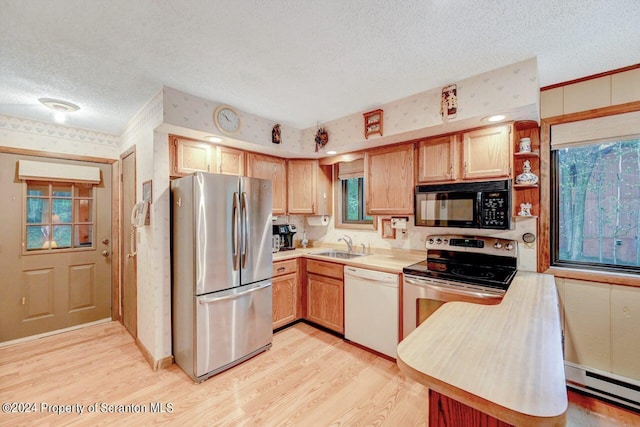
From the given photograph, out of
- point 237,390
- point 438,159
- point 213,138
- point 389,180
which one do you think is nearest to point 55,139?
point 213,138

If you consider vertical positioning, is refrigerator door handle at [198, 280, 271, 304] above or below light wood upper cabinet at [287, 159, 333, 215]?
below

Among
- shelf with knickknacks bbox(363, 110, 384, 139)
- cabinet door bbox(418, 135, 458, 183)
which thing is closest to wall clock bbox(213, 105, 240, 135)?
shelf with knickknacks bbox(363, 110, 384, 139)

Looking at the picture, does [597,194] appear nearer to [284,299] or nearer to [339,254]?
[339,254]

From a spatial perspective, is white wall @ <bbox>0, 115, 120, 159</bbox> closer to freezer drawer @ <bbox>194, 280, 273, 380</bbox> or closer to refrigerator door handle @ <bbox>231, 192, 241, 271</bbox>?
refrigerator door handle @ <bbox>231, 192, 241, 271</bbox>

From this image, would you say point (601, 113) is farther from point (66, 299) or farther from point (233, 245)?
point (66, 299)

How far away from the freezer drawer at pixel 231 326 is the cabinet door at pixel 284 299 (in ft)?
0.94

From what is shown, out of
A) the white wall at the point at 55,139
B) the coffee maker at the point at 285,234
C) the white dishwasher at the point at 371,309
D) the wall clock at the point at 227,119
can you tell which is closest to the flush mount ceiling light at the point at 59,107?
the white wall at the point at 55,139

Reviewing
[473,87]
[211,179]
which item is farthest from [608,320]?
[211,179]

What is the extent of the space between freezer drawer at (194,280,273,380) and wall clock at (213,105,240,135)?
1537mm

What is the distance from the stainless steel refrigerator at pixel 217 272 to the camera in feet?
7.26

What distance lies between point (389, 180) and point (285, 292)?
1.73 metres

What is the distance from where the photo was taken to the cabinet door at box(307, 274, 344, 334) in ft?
9.61

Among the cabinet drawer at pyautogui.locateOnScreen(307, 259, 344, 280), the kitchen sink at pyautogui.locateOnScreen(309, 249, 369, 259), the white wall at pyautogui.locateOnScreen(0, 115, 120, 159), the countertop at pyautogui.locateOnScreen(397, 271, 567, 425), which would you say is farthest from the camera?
the kitchen sink at pyautogui.locateOnScreen(309, 249, 369, 259)

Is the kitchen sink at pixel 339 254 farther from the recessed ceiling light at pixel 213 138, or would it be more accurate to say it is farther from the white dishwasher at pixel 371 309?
the recessed ceiling light at pixel 213 138
